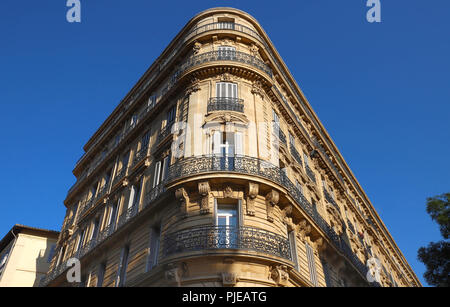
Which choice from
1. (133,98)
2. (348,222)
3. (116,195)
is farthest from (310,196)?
(133,98)

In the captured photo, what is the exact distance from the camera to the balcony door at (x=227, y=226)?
12680 mm

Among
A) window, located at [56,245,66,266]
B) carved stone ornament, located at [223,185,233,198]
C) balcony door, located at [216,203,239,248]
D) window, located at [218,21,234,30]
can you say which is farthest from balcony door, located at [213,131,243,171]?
window, located at [56,245,66,266]

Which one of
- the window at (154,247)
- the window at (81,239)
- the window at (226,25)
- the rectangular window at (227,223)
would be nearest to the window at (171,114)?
the window at (226,25)

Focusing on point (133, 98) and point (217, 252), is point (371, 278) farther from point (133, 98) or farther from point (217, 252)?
point (133, 98)

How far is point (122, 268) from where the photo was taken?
16719mm

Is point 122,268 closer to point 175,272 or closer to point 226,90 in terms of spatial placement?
point 175,272

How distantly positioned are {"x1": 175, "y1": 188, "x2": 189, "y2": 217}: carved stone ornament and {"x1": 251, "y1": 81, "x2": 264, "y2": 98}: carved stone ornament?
7170 millimetres

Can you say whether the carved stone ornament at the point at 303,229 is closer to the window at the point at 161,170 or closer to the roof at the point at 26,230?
the window at the point at 161,170

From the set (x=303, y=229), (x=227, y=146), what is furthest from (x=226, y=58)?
(x=303, y=229)

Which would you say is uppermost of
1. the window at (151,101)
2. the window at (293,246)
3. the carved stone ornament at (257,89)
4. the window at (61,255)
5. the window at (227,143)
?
the window at (151,101)

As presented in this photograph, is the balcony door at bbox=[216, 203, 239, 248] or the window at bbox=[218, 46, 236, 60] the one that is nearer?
the balcony door at bbox=[216, 203, 239, 248]

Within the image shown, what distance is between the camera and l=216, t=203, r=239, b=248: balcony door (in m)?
12.7

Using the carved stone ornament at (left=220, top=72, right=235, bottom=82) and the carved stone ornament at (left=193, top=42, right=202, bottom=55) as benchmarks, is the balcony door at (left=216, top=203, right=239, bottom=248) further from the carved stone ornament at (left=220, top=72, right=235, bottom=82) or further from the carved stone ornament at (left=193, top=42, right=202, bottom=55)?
the carved stone ornament at (left=193, top=42, right=202, bottom=55)

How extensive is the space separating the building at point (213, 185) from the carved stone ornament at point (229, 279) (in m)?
0.03
